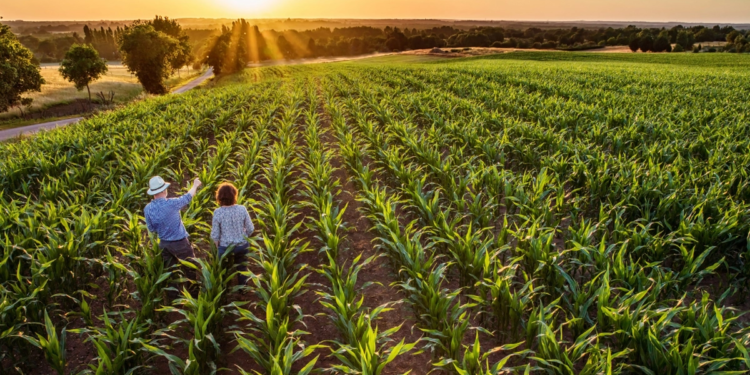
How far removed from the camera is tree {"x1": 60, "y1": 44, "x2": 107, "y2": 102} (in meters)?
39.1

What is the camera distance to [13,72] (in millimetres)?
27484

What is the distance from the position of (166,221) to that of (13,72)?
109ft

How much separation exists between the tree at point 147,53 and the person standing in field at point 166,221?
45484 mm

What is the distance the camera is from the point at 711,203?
5711 mm

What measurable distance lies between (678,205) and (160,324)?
7445 mm

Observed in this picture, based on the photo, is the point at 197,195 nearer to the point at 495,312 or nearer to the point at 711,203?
the point at 495,312

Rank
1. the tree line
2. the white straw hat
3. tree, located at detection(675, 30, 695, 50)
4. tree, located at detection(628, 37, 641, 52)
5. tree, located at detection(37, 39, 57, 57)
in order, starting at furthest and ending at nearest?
1. tree, located at detection(37, 39, 57, 57)
2. tree, located at detection(675, 30, 695, 50)
3. tree, located at detection(628, 37, 641, 52)
4. the tree line
5. the white straw hat

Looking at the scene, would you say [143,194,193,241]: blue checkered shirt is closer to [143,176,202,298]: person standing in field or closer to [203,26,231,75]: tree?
[143,176,202,298]: person standing in field

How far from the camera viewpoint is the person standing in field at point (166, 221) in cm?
498

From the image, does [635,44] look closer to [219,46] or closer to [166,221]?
[219,46]

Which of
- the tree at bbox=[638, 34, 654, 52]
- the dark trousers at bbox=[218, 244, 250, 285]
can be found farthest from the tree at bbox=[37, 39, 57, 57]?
the tree at bbox=[638, 34, 654, 52]

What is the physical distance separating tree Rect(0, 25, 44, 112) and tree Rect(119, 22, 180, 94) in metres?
11.6

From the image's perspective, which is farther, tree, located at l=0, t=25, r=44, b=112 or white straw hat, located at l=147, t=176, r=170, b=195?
tree, located at l=0, t=25, r=44, b=112

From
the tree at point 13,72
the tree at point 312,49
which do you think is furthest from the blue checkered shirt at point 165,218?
the tree at point 312,49
